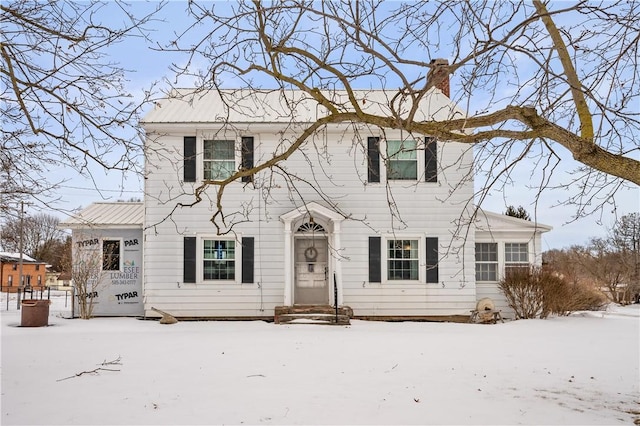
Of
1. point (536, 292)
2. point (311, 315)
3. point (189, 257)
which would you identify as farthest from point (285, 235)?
point (536, 292)

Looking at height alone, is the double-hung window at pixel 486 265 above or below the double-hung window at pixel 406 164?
below

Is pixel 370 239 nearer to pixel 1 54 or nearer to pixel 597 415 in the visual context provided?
pixel 597 415

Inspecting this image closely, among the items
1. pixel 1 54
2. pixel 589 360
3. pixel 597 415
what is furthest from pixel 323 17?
pixel 589 360

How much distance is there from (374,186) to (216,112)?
16.4 feet

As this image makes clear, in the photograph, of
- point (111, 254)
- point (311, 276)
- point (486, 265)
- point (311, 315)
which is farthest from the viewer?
point (486, 265)

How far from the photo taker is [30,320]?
14578 mm

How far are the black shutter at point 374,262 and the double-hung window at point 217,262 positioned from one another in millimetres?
3708

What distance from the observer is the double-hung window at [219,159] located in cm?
1568

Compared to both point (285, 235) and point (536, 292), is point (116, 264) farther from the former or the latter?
point (536, 292)

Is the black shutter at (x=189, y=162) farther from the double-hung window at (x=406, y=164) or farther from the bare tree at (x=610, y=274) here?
the bare tree at (x=610, y=274)

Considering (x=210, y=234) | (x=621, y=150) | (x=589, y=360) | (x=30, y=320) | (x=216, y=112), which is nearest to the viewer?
(x=621, y=150)

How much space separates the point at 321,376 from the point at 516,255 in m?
10.5

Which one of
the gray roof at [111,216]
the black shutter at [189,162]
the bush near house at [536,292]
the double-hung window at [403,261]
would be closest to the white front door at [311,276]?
the double-hung window at [403,261]

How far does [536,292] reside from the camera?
15680mm
